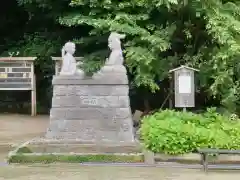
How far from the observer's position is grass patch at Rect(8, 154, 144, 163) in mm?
9680

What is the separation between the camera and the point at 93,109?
34.9ft

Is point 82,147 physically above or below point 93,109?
below

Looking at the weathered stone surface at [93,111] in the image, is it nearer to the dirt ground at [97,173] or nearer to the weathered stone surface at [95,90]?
the weathered stone surface at [95,90]

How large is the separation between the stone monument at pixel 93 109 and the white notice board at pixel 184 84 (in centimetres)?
178

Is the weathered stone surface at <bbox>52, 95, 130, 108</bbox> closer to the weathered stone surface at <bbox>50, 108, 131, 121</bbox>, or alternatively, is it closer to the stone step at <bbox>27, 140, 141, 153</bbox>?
the weathered stone surface at <bbox>50, 108, 131, 121</bbox>

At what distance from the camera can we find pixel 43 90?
2138 cm

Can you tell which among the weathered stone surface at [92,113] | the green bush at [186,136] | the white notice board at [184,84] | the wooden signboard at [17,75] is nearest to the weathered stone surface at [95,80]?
the weathered stone surface at [92,113]

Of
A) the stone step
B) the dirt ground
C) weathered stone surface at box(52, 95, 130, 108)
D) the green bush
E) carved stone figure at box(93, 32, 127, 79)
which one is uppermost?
carved stone figure at box(93, 32, 127, 79)

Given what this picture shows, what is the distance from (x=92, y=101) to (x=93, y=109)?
0.17 meters

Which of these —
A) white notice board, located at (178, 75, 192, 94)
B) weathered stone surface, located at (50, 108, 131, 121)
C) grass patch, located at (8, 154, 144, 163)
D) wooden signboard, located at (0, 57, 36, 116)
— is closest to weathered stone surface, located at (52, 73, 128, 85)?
weathered stone surface, located at (50, 108, 131, 121)

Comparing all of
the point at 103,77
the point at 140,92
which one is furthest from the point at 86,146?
the point at 140,92

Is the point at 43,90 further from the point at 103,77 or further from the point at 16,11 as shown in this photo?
the point at 103,77

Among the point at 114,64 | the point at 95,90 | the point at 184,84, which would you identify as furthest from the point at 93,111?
the point at 184,84

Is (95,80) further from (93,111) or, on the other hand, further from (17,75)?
(17,75)
